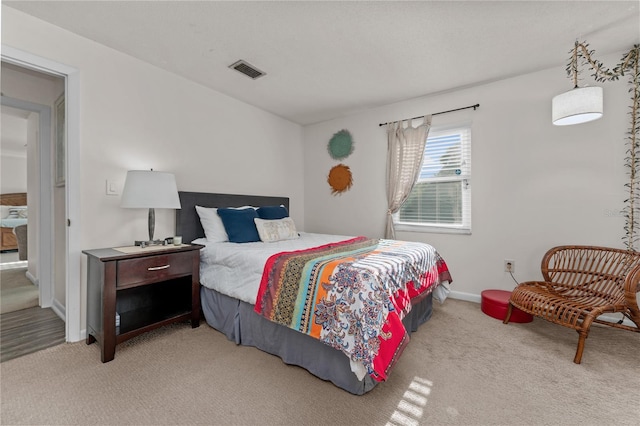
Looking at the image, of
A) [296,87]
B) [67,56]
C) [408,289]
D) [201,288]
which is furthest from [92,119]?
[408,289]

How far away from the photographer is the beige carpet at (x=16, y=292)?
9.49 feet

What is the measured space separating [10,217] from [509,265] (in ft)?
31.6

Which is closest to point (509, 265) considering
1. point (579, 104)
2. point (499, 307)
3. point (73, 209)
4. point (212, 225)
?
point (499, 307)

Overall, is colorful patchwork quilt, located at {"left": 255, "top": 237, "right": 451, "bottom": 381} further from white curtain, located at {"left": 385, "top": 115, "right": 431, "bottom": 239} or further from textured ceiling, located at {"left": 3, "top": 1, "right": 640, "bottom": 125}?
textured ceiling, located at {"left": 3, "top": 1, "right": 640, "bottom": 125}

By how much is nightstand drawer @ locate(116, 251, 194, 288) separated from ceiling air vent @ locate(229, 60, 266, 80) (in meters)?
1.83

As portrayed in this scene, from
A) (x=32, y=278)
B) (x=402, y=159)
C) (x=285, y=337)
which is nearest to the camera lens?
(x=285, y=337)

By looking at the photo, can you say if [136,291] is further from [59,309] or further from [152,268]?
[59,309]

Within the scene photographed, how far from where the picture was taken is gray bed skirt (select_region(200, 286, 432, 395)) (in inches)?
63.6

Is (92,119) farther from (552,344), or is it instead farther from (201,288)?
(552,344)

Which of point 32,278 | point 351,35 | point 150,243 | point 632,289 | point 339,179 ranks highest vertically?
point 351,35

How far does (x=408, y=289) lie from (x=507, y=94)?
2.52 metres

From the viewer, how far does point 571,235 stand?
271cm

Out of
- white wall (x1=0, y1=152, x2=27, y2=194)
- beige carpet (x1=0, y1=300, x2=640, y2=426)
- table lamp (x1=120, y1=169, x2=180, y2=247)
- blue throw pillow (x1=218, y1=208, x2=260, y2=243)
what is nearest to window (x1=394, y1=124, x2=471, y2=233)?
beige carpet (x1=0, y1=300, x2=640, y2=426)

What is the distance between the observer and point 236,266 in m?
2.25
